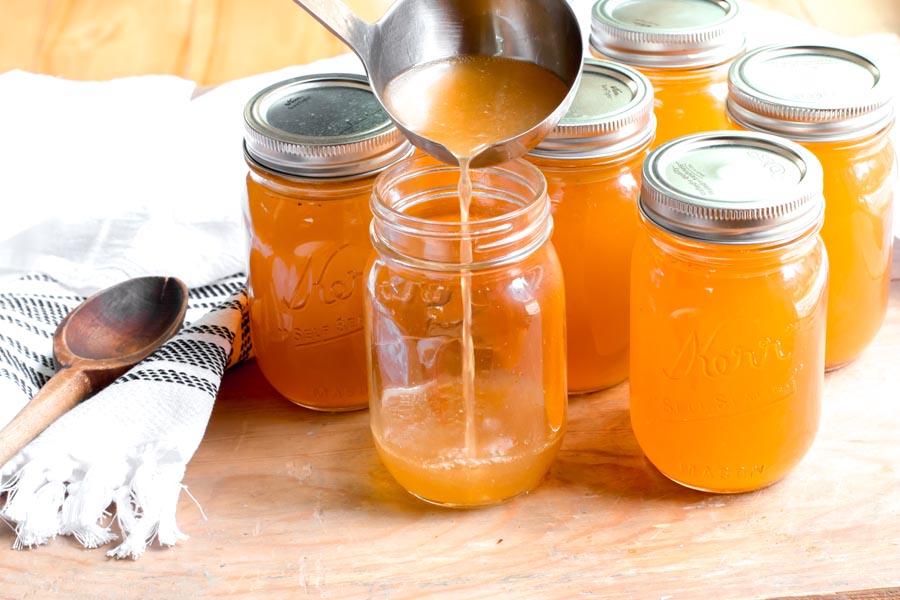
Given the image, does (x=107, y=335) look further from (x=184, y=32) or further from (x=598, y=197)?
(x=184, y=32)

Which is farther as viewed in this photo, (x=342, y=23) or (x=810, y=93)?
(x=810, y=93)

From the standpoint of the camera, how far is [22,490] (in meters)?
1.05

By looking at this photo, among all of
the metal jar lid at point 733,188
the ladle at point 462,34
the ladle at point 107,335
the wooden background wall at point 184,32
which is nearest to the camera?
the metal jar lid at point 733,188

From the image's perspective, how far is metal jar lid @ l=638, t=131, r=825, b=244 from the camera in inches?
35.9

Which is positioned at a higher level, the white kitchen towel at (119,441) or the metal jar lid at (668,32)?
the metal jar lid at (668,32)

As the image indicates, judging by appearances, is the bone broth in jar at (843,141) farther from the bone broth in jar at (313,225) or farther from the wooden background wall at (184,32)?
the wooden background wall at (184,32)

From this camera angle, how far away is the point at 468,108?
1018 mm

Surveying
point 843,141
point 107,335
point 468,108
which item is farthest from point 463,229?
point 107,335

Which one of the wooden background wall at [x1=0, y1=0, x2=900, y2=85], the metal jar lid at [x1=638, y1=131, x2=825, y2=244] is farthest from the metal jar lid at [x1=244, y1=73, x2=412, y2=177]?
the wooden background wall at [x1=0, y1=0, x2=900, y2=85]

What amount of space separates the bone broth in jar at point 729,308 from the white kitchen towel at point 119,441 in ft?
1.42

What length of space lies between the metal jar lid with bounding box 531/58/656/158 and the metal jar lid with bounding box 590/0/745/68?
114 mm

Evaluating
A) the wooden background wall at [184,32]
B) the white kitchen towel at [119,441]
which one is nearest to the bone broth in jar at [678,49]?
Result: the white kitchen towel at [119,441]

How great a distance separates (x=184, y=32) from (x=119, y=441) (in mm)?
1147

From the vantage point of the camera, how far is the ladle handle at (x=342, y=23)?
967 mm
